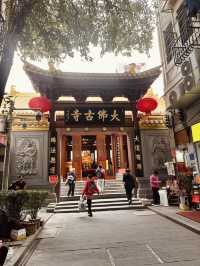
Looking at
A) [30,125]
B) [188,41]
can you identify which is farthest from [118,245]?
[30,125]

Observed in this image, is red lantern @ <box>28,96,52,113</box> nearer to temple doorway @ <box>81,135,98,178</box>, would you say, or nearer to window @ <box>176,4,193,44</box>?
window @ <box>176,4,193,44</box>

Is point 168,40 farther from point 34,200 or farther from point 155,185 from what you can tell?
point 34,200

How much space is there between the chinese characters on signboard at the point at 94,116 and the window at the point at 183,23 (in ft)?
22.4

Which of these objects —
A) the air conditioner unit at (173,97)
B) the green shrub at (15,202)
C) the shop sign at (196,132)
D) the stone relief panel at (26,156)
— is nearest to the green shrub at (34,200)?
the green shrub at (15,202)

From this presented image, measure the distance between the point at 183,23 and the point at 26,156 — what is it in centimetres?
1077

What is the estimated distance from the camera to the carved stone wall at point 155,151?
15.5 m

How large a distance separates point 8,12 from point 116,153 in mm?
16055

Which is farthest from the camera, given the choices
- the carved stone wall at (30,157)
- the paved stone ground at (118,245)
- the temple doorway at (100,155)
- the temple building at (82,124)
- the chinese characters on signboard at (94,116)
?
the temple doorway at (100,155)

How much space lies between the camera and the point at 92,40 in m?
8.68

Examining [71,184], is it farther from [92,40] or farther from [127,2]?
[127,2]

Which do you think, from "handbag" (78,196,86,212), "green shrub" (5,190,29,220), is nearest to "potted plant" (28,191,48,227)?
"green shrub" (5,190,29,220)

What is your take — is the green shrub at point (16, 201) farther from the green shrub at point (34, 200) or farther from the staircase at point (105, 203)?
the staircase at point (105, 203)

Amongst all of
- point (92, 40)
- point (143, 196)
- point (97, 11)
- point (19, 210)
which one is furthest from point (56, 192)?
point (97, 11)

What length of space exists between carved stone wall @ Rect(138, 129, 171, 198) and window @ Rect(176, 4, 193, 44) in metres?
6.95
